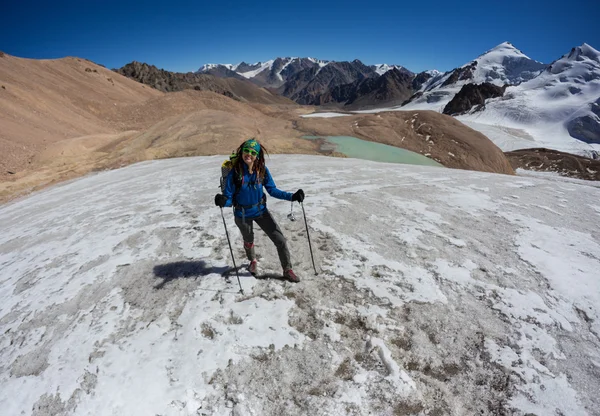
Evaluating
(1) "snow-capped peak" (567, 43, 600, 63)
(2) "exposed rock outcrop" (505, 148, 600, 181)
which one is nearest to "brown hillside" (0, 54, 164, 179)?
(2) "exposed rock outcrop" (505, 148, 600, 181)

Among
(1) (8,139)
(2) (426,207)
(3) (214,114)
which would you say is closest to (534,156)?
(3) (214,114)

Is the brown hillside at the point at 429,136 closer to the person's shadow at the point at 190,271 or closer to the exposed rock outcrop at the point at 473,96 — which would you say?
the person's shadow at the point at 190,271

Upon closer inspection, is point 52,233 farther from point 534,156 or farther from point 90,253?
point 534,156

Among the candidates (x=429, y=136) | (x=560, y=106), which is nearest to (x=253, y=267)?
(x=429, y=136)

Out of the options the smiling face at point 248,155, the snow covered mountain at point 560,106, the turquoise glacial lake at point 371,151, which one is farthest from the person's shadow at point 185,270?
the snow covered mountain at point 560,106

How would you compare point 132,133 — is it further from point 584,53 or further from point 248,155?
point 584,53

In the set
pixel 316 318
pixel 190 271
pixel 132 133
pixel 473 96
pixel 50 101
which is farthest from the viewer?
pixel 473 96
